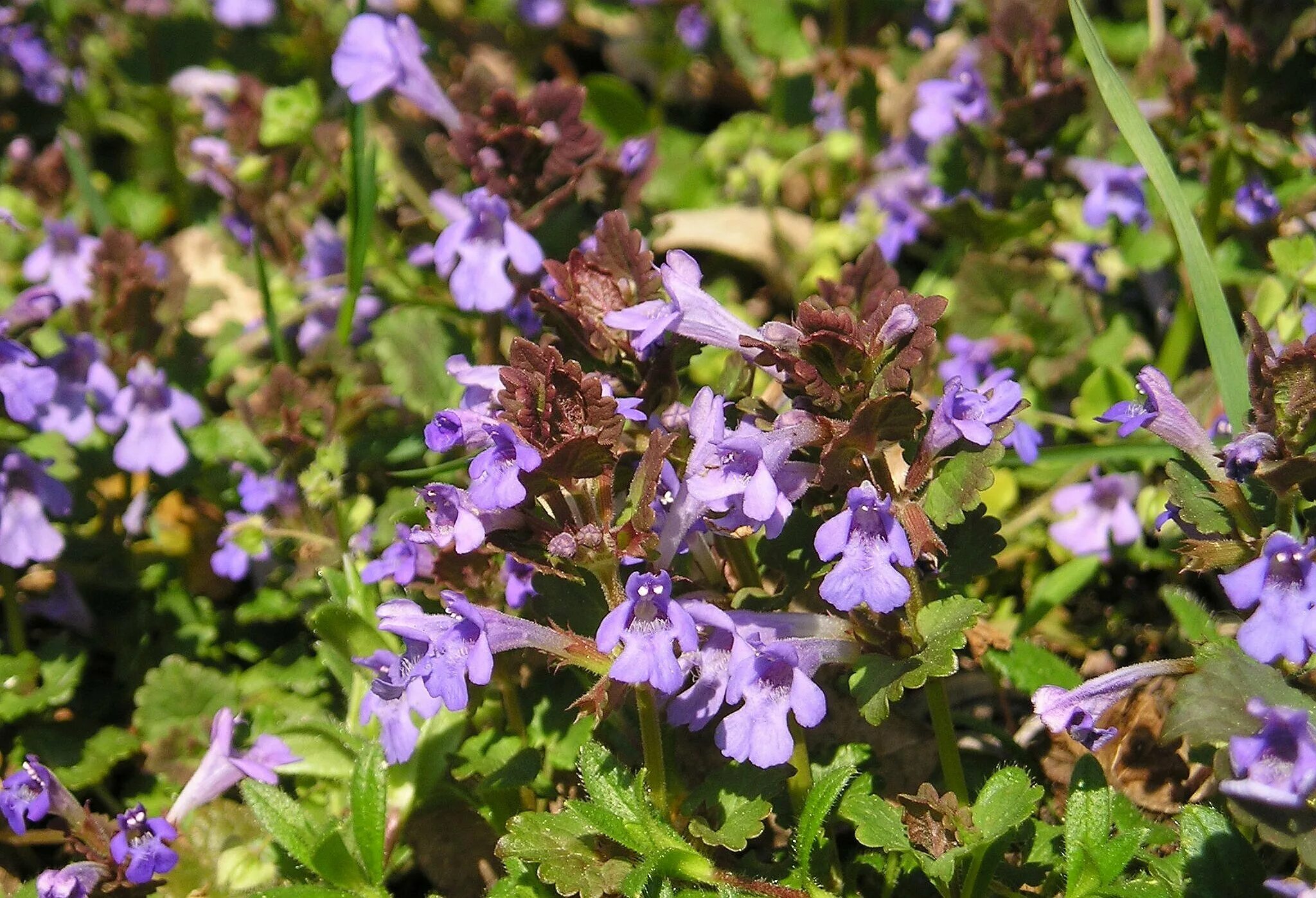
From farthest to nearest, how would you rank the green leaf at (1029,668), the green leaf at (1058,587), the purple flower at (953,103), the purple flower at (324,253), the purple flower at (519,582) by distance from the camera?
the purple flower at (324,253)
the purple flower at (953,103)
the green leaf at (1058,587)
the green leaf at (1029,668)
the purple flower at (519,582)

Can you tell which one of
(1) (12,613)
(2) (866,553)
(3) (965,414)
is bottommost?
(1) (12,613)

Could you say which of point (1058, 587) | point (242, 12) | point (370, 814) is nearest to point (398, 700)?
point (370, 814)

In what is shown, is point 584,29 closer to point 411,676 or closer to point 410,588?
point 410,588

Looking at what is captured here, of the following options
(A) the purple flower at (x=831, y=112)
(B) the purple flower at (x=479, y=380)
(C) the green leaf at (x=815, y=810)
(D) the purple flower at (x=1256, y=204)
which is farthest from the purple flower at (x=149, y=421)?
(D) the purple flower at (x=1256, y=204)

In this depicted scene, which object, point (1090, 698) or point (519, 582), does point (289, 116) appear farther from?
point (1090, 698)

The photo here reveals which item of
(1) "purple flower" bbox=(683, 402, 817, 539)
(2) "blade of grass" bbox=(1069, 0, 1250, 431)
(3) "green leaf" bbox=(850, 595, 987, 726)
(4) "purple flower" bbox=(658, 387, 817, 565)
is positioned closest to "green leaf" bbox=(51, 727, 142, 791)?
(4) "purple flower" bbox=(658, 387, 817, 565)

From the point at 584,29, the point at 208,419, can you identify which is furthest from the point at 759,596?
the point at 584,29

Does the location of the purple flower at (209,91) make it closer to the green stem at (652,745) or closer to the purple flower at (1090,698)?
the green stem at (652,745)
